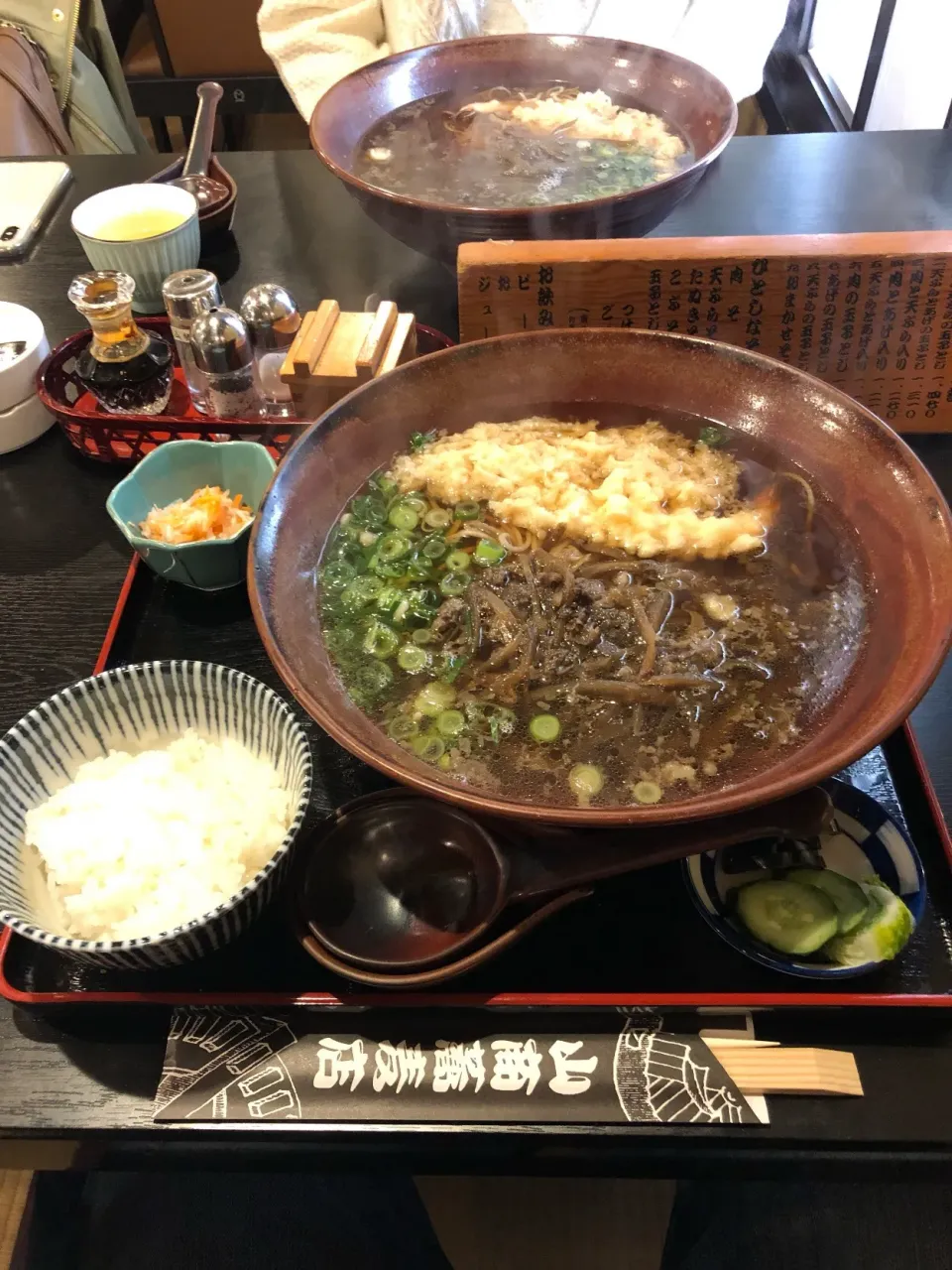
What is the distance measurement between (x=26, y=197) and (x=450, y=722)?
301 centimetres

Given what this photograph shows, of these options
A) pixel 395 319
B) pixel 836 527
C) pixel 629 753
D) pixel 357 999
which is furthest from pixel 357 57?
pixel 357 999

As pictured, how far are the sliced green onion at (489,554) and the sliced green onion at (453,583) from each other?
0.06 metres

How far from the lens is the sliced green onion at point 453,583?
1.79 metres

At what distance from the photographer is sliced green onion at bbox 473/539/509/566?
6.08ft

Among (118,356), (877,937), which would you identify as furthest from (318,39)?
(877,937)

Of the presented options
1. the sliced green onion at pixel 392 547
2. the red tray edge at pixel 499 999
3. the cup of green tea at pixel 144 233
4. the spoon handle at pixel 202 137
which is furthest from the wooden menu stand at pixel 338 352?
the red tray edge at pixel 499 999

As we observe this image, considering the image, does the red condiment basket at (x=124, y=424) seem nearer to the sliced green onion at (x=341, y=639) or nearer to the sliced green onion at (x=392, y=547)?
the sliced green onion at (x=392, y=547)

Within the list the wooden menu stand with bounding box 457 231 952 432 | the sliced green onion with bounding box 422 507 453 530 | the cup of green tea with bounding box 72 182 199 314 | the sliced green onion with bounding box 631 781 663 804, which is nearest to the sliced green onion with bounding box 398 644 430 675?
the sliced green onion with bounding box 422 507 453 530

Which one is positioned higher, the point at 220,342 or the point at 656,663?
the point at 220,342

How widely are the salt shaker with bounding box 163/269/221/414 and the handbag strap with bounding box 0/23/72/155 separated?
9.22 ft

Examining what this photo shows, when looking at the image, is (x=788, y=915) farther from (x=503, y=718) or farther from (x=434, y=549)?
(x=434, y=549)

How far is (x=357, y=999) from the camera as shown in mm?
1355

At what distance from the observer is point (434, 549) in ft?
6.13

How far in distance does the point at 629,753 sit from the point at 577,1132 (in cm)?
57
